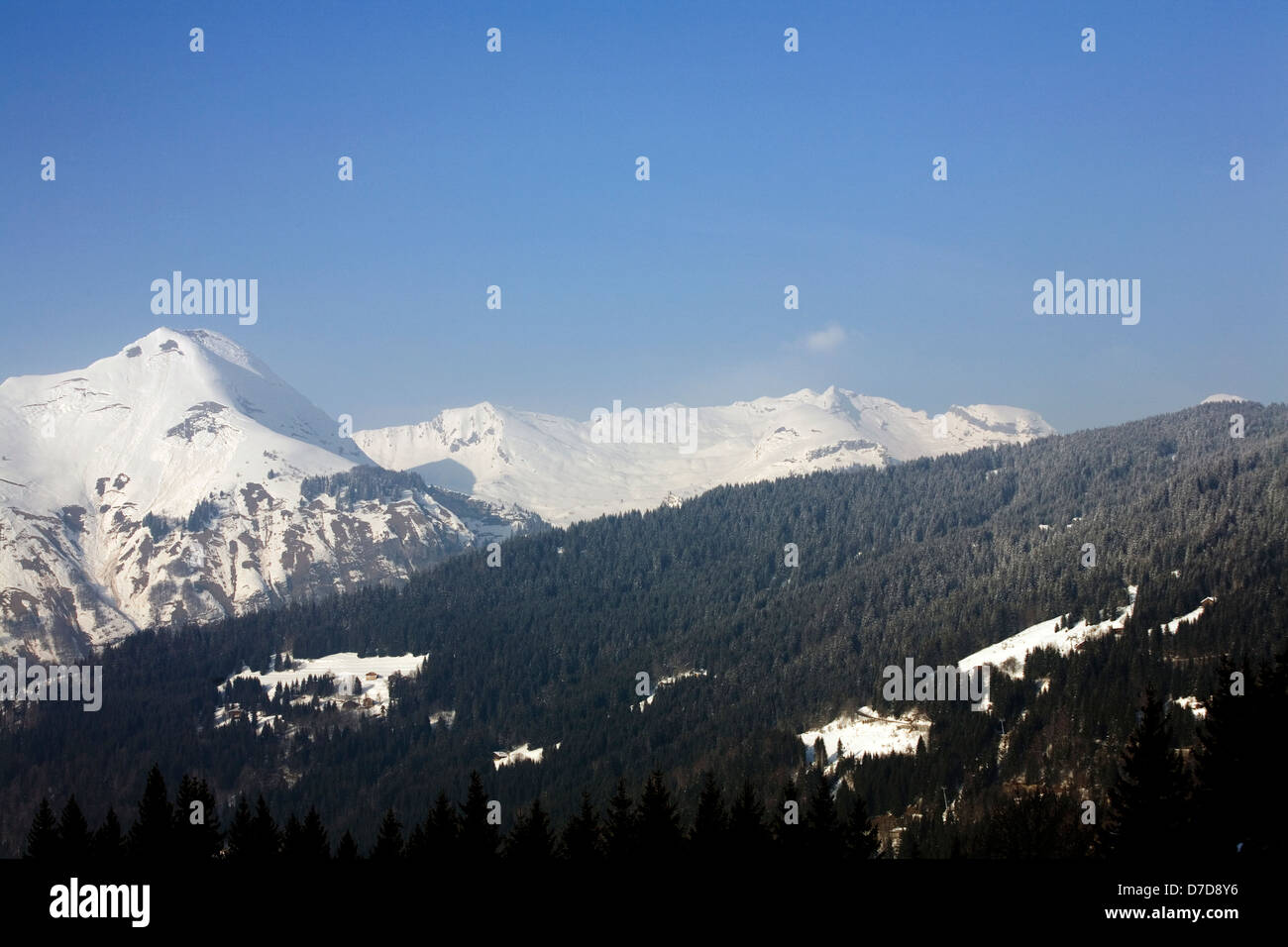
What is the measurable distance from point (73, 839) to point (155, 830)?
21.0 ft

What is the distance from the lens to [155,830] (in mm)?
83000

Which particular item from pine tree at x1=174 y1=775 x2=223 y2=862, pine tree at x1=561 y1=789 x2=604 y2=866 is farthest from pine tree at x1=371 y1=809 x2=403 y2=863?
pine tree at x1=561 y1=789 x2=604 y2=866

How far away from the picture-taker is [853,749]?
195375 millimetres

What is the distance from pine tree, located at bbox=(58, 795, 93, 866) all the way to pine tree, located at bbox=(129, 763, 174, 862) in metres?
3.28

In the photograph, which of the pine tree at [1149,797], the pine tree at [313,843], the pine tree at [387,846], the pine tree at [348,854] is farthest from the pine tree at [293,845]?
the pine tree at [1149,797]

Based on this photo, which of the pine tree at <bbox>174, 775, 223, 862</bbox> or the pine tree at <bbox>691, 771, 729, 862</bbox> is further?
the pine tree at <bbox>174, 775, 223, 862</bbox>

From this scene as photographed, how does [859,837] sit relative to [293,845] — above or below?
below

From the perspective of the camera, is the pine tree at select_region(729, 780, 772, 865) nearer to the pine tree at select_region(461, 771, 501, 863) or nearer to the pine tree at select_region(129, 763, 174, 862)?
the pine tree at select_region(461, 771, 501, 863)

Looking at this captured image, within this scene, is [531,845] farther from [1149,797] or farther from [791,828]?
[1149,797]

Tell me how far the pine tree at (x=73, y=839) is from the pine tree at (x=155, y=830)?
328 centimetres

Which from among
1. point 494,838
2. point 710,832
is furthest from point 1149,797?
point 494,838

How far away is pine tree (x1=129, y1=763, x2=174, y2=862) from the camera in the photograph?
81.4 meters
